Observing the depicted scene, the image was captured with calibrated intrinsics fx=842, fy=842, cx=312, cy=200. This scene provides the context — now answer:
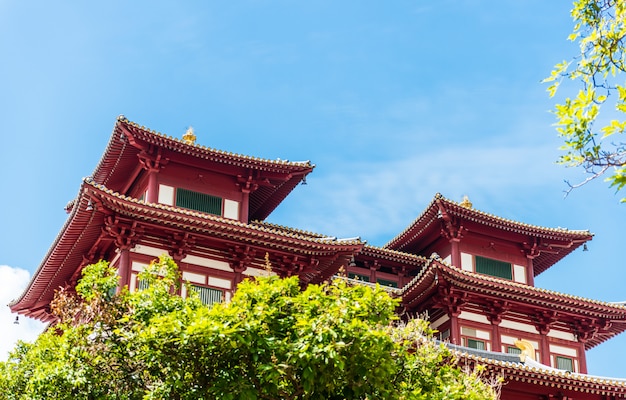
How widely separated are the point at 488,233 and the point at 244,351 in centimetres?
2369

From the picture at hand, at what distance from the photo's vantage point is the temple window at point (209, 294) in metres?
28.1

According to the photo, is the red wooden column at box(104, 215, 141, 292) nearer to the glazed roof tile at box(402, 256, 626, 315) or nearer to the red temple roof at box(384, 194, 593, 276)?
the glazed roof tile at box(402, 256, 626, 315)

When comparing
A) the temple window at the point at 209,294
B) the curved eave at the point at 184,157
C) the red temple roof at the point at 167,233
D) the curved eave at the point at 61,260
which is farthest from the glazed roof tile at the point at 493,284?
the curved eave at the point at 61,260

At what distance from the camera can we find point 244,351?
1545 centimetres

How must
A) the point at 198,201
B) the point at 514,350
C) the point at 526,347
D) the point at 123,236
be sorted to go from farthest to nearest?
the point at 514,350 < the point at 526,347 < the point at 198,201 < the point at 123,236

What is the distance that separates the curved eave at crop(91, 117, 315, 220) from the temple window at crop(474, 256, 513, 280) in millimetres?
9546

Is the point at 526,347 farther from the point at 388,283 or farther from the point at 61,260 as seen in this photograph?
the point at 61,260

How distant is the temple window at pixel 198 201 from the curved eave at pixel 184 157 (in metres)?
1.13

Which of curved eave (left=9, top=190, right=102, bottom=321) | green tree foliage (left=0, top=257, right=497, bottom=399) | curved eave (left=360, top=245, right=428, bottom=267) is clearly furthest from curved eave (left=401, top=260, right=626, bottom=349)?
green tree foliage (left=0, top=257, right=497, bottom=399)

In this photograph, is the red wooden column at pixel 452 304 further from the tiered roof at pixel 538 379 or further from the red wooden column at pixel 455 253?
the tiered roof at pixel 538 379

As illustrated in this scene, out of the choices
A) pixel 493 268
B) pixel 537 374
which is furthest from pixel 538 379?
pixel 493 268

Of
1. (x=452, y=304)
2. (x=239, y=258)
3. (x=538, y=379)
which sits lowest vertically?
(x=538, y=379)

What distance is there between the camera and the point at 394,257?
37.6 m

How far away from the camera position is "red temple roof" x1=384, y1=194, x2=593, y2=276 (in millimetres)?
36156
